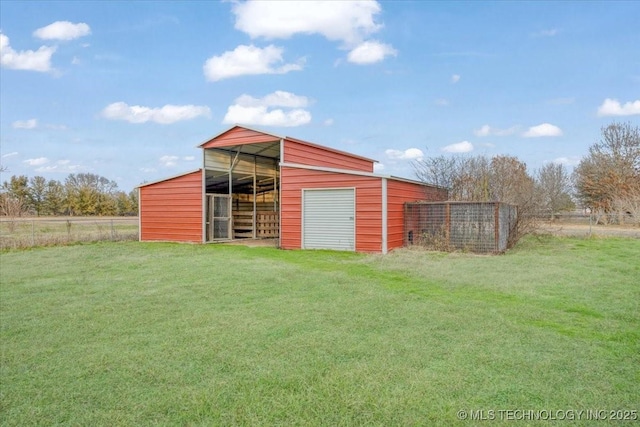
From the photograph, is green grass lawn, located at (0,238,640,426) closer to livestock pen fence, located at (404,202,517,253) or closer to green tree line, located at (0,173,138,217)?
livestock pen fence, located at (404,202,517,253)

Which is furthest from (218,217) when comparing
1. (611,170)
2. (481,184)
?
(611,170)

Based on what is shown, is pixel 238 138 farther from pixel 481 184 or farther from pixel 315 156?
pixel 481 184

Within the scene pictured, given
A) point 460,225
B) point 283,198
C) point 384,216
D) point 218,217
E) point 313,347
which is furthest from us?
point 218,217

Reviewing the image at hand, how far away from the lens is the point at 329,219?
1134cm

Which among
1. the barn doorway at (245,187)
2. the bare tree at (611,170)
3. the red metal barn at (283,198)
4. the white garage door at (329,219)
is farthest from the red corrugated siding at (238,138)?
the bare tree at (611,170)

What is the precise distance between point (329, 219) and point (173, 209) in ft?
20.3

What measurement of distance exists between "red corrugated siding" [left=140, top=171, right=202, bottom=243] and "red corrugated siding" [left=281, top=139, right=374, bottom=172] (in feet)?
11.2

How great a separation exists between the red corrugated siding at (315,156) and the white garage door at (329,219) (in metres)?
1.50

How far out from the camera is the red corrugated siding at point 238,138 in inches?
502

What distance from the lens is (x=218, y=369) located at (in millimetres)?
2949

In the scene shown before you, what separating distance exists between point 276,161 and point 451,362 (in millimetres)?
13960

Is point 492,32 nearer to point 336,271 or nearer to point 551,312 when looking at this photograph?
point 336,271

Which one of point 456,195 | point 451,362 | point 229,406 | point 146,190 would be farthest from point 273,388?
point 146,190

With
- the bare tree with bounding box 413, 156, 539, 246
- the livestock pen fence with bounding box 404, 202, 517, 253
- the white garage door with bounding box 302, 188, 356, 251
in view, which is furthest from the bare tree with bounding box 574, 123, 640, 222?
the white garage door with bounding box 302, 188, 356, 251
